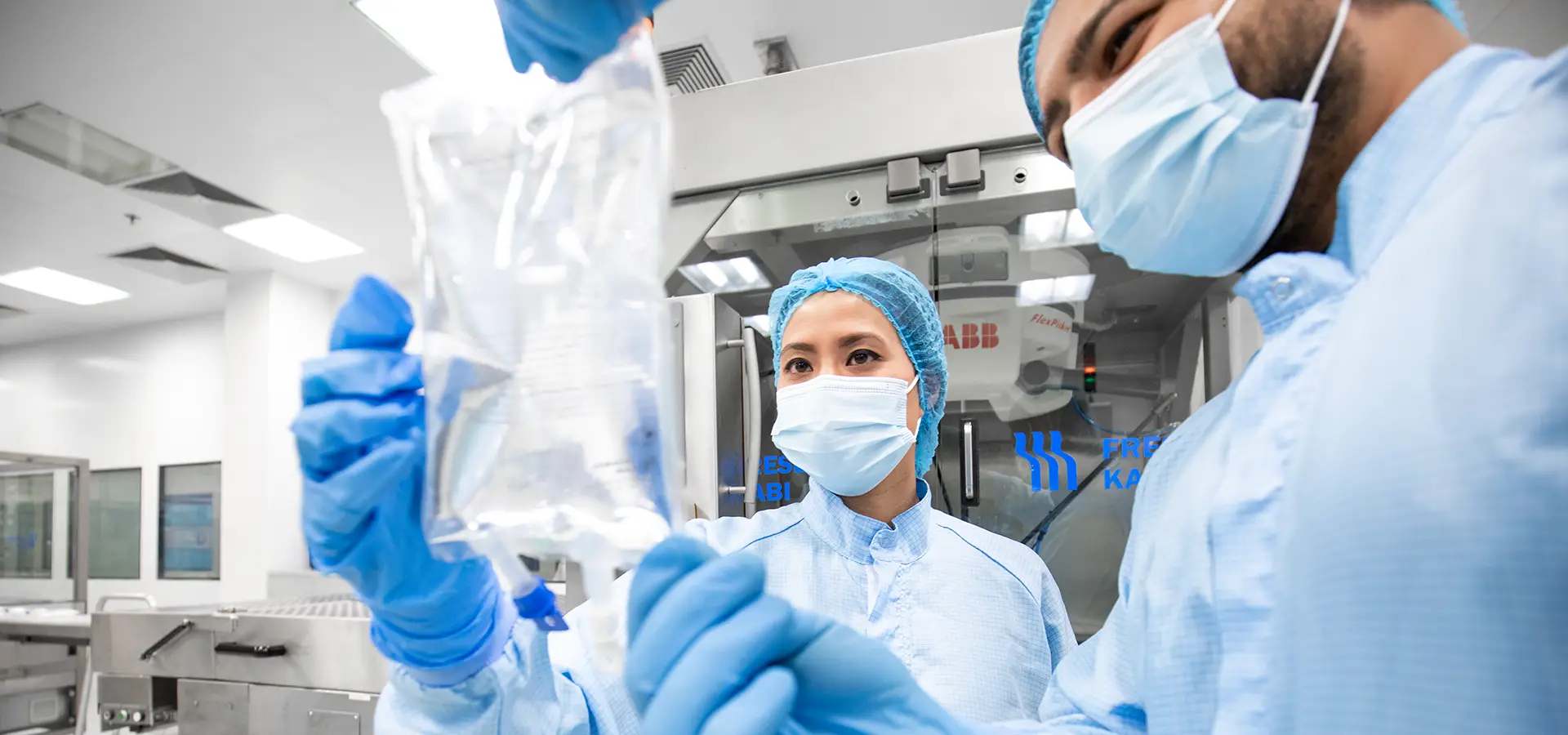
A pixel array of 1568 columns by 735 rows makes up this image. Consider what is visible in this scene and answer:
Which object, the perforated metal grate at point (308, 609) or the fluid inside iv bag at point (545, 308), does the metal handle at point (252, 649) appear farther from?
A: the fluid inside iv bag at point (545, 308)

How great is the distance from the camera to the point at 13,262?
461cm

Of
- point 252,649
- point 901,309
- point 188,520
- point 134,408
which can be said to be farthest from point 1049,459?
point 134,408

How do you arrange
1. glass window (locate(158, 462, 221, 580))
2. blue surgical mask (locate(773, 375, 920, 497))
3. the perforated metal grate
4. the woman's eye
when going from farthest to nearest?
glass window (locate(158, 462, 221, 580))
the perforated metal grate
blue surgical mask (locate(773, 375, 920, 497))
the woman's eye

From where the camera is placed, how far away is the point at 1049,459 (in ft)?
5.24

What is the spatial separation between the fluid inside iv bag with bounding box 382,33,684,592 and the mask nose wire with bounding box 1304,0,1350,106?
0.48 m

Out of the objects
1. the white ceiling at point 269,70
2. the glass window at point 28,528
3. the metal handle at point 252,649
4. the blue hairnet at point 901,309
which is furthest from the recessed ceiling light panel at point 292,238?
the blue hairnet at point 901,309

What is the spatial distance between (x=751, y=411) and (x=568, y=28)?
1.16 m

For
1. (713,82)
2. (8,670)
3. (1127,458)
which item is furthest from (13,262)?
(1127,458)

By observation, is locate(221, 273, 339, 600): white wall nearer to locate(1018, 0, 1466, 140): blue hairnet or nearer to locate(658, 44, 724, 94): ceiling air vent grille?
locate(658, 44, 724, 94): ceiling air vent grille

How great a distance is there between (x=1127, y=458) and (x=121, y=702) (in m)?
2.97

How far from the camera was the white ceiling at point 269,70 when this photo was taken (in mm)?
2377

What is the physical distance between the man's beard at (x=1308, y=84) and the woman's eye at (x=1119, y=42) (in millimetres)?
90

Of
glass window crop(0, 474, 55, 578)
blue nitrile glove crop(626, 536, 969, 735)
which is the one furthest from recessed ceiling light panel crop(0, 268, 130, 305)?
blue nitrile glove crop(626, 536, 969, 735)

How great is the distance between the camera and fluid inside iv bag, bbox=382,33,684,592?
56 cm
